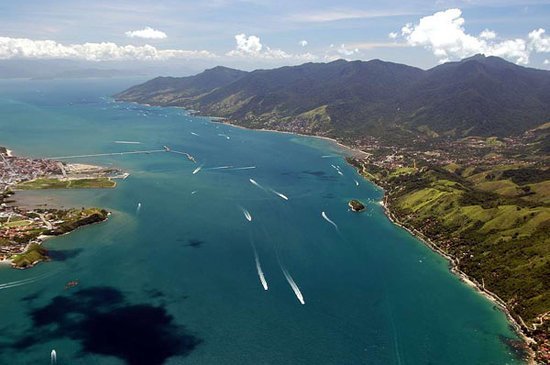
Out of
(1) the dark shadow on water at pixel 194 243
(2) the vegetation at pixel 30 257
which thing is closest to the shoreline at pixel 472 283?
(1) the dark shadow on water at pixel 194 243

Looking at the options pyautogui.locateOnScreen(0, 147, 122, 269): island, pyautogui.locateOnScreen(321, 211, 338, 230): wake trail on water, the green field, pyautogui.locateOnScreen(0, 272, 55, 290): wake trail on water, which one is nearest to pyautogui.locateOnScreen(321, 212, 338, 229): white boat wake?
pyautogui.locateOnScreen(321, 211, 338, 230): wake trail on water

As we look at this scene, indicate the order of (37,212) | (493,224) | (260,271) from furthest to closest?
(37,212), (493,224), (260,271)

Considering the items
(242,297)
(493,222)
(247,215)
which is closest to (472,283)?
(493,222)

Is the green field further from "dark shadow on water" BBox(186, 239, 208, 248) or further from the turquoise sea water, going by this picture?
"dark shadow on water" BBox(186, 239, 208, 248)

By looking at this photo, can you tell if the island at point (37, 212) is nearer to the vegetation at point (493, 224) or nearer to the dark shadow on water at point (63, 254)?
the dark shadow on water at point (63, 254)

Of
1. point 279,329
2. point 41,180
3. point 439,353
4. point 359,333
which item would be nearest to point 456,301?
point 439,353

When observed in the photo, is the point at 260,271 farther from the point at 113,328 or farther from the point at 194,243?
the point at 113,328
